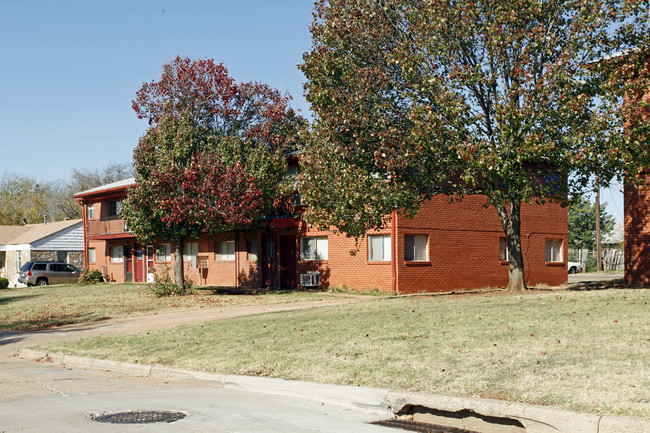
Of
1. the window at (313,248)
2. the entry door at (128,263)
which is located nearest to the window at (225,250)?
the window at (313,248)

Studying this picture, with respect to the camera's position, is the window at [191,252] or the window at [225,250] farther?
the window at [191,252]

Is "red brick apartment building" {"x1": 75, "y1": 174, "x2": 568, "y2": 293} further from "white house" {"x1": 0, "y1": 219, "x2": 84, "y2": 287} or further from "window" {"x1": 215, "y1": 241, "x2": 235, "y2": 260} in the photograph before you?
"white house" {"x1": 0, "y1": 219, "x2": 84, "y2": 287}

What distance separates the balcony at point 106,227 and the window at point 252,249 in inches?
431

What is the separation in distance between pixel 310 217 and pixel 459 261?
9760mm

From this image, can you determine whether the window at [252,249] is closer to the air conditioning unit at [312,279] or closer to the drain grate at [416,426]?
the air conditioning unit at [312,279]

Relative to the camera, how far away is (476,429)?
7934mm

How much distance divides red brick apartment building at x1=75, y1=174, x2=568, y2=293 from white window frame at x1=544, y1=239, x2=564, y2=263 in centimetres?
5

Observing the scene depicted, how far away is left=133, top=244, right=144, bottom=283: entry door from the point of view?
145 feet

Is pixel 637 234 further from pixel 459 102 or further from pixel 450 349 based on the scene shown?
pixel 450 349

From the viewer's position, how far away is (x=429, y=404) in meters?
8.46

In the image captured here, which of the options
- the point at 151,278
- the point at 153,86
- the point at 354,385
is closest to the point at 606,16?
the point at 354,385

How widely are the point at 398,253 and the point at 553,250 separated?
38.3ft

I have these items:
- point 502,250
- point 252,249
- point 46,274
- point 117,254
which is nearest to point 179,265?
point 252,249

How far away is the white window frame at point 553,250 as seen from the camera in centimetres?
3556
